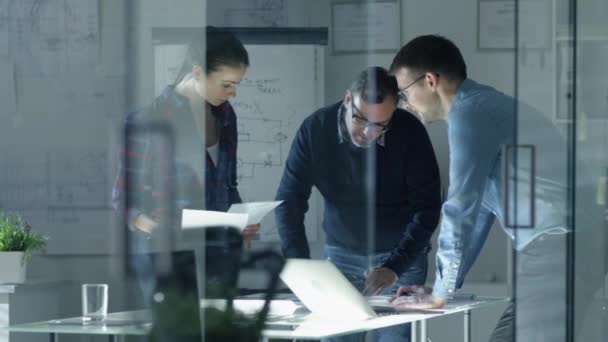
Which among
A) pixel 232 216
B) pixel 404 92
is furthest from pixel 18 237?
pixel 404 92

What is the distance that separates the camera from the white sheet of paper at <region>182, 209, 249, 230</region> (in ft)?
12.0

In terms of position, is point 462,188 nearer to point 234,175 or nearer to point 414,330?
point 414,330

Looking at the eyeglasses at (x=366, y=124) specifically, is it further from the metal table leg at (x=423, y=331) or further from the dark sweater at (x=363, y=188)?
the metal table leg at (x=423, y=331)

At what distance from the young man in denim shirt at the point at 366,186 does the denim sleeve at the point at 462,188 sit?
0.72 meters

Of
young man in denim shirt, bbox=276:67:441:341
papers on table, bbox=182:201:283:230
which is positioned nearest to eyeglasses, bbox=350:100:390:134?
young man in denim shirt, bbox=276:67:441:341

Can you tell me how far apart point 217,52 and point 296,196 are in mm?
575

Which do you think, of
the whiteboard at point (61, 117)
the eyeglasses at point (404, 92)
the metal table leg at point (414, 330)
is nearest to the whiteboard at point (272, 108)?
the eyeglasses at point (404, 92)

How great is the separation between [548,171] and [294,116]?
1644 mm

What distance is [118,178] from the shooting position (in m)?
3.93

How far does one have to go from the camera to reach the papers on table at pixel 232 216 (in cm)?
358

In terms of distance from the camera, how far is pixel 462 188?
274 centimetres

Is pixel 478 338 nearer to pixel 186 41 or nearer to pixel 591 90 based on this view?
pixel 186 41

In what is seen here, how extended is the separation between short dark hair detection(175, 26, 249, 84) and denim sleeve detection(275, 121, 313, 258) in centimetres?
33

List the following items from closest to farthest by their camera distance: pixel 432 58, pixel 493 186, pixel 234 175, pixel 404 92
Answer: pixel 493 186, pixel 432 58, pixel 404 92, pixel 234 175
